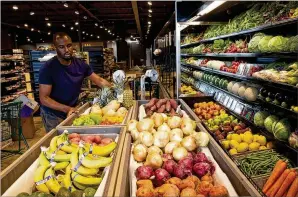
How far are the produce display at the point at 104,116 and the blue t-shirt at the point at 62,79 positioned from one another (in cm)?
54

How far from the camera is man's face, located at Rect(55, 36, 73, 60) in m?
3.40

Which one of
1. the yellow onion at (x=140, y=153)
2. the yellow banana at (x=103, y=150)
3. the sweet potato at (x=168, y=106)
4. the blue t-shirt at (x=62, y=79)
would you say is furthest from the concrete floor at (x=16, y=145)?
the yellow onion at (x=140, y=153)

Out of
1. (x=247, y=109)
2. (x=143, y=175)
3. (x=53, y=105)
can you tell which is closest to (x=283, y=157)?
(x=247, y=109)

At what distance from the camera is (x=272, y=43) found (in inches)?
126

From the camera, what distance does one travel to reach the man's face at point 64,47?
340cm

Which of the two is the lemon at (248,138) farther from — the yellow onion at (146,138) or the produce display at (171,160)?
the yellow onion at (146,138)

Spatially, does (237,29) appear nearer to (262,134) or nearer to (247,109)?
(247,109)

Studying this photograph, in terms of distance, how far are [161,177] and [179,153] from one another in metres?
0.30

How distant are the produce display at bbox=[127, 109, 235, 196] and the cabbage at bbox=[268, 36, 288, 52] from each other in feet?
5.23

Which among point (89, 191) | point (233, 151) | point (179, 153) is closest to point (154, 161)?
point (179, 153)

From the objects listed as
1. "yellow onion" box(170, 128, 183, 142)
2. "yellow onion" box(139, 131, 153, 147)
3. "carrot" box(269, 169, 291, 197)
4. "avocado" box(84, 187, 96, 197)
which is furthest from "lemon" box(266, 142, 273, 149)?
"avocado" box(84, 187, 96, 197)

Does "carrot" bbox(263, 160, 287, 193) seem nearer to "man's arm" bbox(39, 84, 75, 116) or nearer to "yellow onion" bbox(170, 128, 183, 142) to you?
"yellow onion" bbox(170, 128, 183, 142)

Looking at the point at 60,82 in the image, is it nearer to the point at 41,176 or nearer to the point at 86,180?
the point at 41,176

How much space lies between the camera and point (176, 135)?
2180 millimetres
